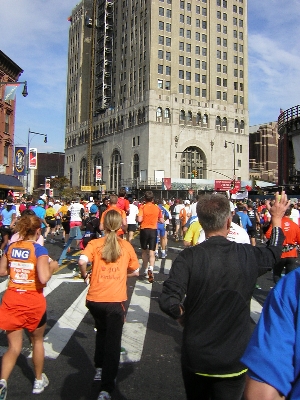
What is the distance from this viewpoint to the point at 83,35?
86812mm

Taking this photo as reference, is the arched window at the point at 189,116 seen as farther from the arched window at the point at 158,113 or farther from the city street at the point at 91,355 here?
the city street at the point at 91,355

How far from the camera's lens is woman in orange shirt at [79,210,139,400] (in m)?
4.04

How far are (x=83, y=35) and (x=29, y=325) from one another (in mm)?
91173

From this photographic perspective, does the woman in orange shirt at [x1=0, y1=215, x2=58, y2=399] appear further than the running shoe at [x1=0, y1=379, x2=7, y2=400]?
Yes

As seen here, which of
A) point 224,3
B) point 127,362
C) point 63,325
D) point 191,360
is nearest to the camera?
point 191,360

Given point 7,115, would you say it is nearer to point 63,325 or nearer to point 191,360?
point 63,325

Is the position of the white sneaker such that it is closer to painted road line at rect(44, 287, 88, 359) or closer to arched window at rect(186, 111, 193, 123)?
painted road line at rect(44, 287, 88, 359)

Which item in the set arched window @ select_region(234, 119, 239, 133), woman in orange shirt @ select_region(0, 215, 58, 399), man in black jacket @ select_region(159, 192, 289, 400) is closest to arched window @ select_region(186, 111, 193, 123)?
arched window @ select_region(234, 119, 239, 133)

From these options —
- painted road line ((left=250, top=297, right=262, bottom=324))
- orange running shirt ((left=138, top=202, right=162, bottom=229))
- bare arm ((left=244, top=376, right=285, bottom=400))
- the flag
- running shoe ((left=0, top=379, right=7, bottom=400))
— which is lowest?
painted road line ((left=250, top=297, right=262, bottom=324))

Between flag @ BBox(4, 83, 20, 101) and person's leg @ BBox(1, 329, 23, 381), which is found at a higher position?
flag @ BBox(4, 83, 20, 101)

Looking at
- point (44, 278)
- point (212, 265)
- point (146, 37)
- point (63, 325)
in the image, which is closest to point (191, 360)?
point (212, 265)

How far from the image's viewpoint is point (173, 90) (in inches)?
2662

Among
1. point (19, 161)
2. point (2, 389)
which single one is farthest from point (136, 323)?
point (19, 161)

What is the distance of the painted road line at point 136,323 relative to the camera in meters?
5.26
